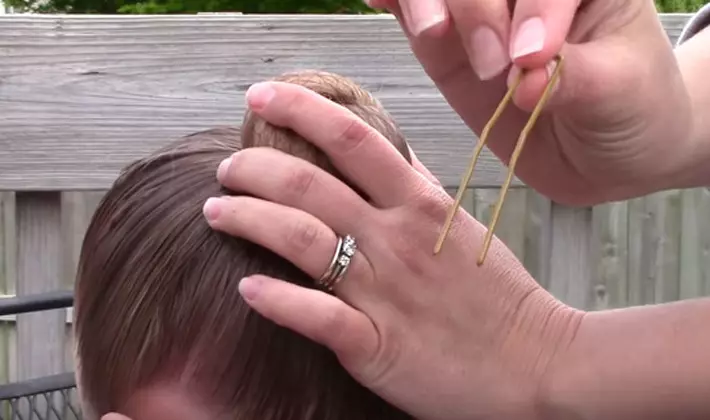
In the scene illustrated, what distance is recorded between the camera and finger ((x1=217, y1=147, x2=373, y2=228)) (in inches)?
28.6

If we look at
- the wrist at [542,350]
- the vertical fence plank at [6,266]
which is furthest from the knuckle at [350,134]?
the vertical fence plank at [6,266]

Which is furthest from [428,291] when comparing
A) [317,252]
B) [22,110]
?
[22,110]

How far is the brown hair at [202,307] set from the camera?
0.78m

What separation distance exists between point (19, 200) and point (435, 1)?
32.8 inches

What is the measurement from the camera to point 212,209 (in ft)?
2.45

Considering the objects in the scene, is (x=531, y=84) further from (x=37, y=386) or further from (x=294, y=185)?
(x=37, y=386)

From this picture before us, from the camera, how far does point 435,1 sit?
620 mm

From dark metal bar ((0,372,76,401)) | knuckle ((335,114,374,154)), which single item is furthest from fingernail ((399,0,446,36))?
dark metal bar ((0,372,76,401))

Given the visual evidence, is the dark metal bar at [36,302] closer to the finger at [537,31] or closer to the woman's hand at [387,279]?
the woman's hand at [387,279]

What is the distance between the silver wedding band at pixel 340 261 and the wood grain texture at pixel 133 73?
20.1 inches

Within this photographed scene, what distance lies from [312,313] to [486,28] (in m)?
0.26

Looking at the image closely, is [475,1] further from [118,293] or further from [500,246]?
[118,293]

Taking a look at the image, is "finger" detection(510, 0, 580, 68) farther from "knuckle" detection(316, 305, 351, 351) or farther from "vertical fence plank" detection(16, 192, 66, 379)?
"vertical fence plank" detection(16, 192, 66, 379)

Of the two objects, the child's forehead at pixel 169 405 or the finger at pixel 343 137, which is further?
the child's forehead at pixel 169 405
